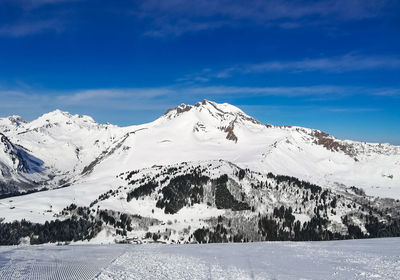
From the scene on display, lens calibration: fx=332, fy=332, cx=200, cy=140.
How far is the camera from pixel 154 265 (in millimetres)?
45688

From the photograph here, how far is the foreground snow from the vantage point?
3978 cm

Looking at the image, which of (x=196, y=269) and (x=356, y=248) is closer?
(x=196, y=269)

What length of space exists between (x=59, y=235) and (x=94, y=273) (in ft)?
560

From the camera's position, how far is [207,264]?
47.2 meters

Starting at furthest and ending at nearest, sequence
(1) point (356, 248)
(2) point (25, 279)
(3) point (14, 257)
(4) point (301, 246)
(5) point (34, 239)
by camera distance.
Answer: (5) point (34, 239) → (4) point (301, 246) → (1) point (356, 248) → (3) point (14, 257) → (2) point (25, 279)

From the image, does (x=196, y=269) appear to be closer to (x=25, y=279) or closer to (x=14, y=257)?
(x=25, y=279)

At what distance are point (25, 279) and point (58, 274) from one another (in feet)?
13.8

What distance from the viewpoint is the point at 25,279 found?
35.6 metres

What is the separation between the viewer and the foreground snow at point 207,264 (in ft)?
131

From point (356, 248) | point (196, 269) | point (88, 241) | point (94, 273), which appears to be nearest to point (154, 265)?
point (196, 269)

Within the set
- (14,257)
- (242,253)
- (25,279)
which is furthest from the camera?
(242,253)

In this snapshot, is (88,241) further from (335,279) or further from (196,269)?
(335,279)

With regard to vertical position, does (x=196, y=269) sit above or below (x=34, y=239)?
above

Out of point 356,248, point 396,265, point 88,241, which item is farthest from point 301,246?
point 88,241
